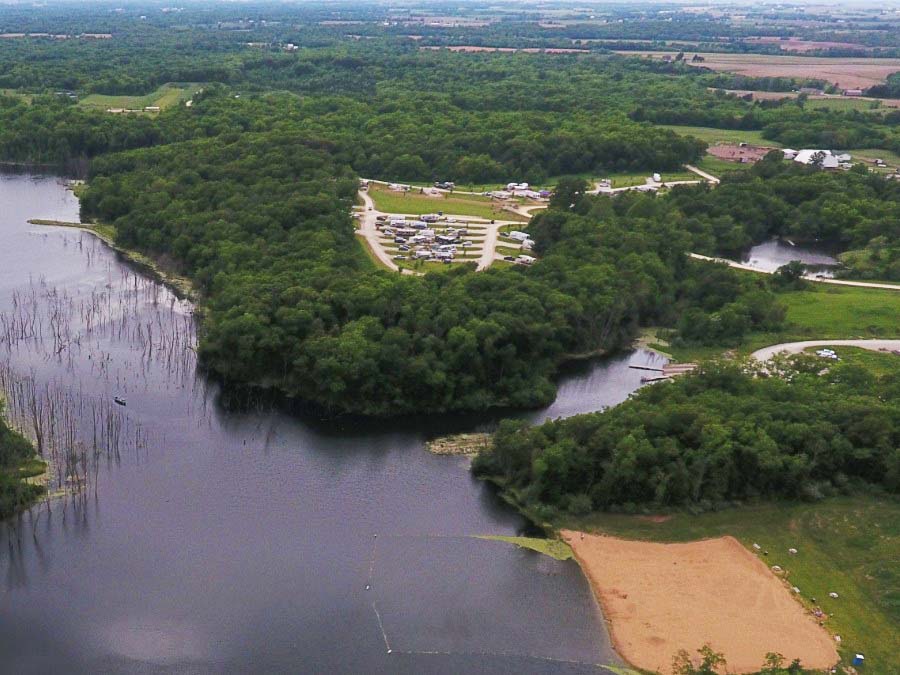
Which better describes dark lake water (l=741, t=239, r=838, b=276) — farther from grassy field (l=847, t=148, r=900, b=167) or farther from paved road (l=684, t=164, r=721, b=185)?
grassy field (l=847, t=148, r=900, b=167)

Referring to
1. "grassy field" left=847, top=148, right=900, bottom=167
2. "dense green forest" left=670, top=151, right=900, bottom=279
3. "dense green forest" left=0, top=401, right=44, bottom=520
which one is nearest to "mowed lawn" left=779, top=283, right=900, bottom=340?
"dense green forest" left=670, top=151, right=900, bottom=279

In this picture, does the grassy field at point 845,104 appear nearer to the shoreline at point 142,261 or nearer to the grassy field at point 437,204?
the grassy field at point 437,204

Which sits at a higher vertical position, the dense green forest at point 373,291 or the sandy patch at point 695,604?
the dense green forest at point 373,291

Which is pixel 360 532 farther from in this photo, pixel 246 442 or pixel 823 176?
pixel 823 176

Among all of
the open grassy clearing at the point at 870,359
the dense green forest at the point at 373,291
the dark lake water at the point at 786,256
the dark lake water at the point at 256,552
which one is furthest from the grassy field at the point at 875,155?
the dark lake water at the point at 256,552

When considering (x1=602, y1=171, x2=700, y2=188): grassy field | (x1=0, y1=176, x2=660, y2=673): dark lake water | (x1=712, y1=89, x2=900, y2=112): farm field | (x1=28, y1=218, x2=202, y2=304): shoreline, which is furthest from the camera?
(x1=712, y1=89, x2=900, y2=112): farm field
